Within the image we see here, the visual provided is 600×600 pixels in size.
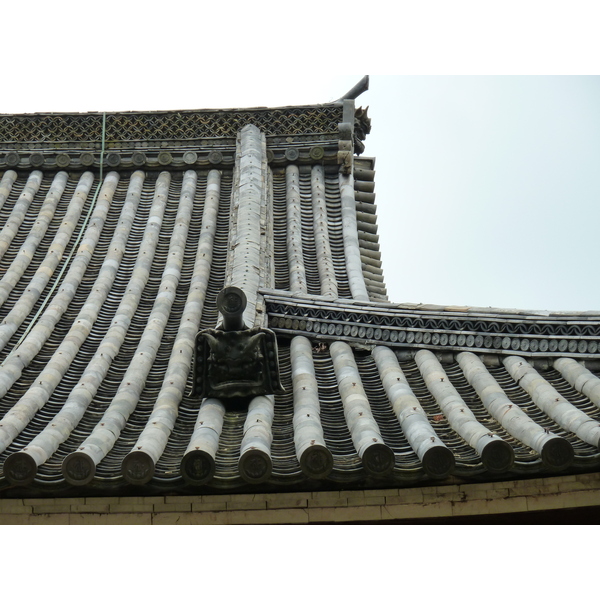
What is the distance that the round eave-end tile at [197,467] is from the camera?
17.7 feet

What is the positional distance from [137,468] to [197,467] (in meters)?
0.34

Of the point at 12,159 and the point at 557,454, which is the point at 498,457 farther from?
the point at 12,159

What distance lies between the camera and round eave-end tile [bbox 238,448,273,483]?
5371 mm

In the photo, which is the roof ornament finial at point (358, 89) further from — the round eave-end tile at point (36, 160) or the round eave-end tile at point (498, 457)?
the round eave-end tile at point (498, 457)

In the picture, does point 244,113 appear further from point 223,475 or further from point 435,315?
point 223,475

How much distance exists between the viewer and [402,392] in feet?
21.9

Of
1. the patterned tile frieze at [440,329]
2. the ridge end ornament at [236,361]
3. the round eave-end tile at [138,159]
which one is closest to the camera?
the ridge end ornament at [236,361]

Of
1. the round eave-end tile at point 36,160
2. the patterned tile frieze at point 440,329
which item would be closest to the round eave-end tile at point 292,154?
the round eave-end tile at point 36,160

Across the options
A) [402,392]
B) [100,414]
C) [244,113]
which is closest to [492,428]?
[402,392]

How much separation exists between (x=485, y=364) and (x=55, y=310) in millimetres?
3783

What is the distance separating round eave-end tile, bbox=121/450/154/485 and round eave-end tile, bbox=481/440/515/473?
73.4 inches

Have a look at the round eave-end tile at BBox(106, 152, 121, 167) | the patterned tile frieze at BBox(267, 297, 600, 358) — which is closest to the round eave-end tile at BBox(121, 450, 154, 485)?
the patterned tile frieze at BBox(267, 297, 600, 358)

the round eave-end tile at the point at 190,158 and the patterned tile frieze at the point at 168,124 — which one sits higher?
the patterned tile frieze at the point at 168,124

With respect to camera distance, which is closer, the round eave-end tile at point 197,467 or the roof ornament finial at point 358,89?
the round eave-end tile at point 197,467
